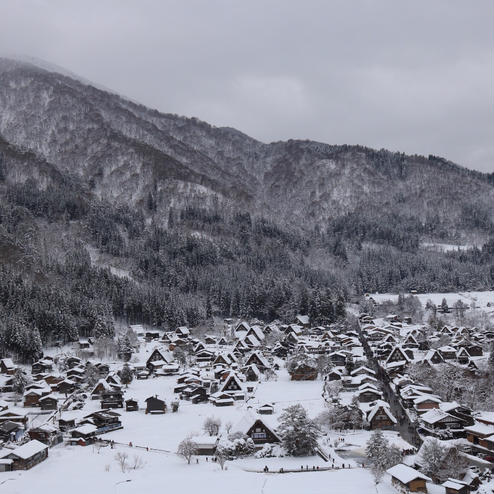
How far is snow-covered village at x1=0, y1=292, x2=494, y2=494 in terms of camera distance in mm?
31844

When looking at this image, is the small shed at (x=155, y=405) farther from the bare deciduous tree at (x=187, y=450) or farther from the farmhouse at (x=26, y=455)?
the bare deciduous tree at (x=187, y=450)

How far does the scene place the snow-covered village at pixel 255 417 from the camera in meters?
31.8

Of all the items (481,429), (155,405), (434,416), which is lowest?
(155,405)

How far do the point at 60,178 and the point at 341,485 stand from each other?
18903cm

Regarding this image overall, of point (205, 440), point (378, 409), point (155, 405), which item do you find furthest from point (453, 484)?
point (155, 405)

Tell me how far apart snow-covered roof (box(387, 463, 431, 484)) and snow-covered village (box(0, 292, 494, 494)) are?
0.32ft

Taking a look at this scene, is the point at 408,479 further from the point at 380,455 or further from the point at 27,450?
the point at 27,450

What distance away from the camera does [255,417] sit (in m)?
40.1

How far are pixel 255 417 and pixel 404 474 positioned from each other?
1346cm

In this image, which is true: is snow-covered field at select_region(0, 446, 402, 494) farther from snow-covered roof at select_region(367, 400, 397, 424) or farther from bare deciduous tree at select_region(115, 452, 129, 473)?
snow-covered roof at select_region(367, 400, 397, 424)

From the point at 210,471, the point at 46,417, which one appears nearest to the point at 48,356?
the point at 46,417

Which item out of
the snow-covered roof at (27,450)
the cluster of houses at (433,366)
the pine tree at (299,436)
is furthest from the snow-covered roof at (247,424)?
the snow-covered roof at (27,450)

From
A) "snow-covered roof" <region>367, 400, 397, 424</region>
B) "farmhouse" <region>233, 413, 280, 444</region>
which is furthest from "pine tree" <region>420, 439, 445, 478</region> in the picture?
"farmhouse" <region>233, 413, 280, 444</region>

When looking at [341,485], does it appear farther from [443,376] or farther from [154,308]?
[154,308]
